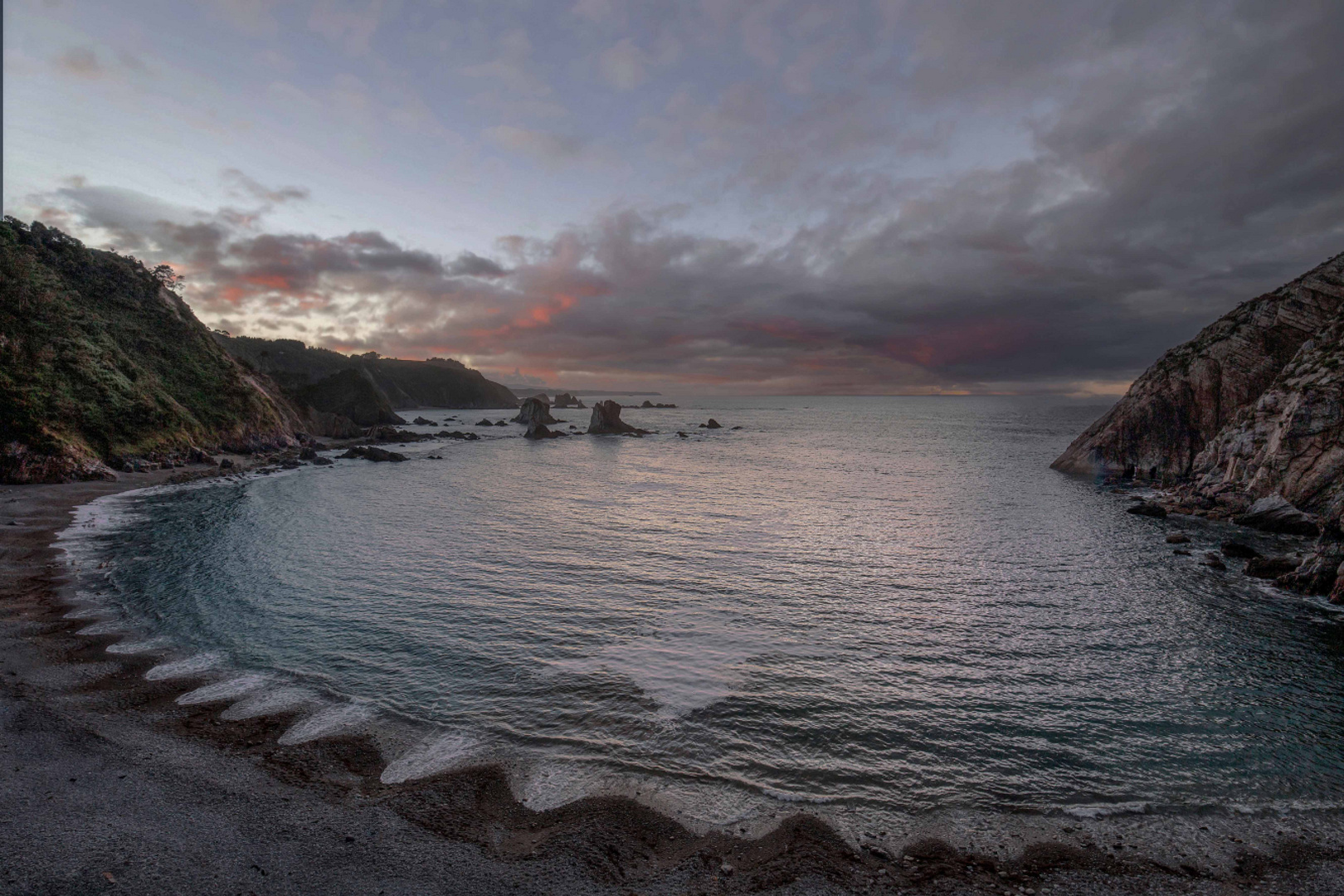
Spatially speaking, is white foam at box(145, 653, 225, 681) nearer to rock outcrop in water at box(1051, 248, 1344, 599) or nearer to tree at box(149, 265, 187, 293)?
rock outcrop in water at box(1051, 248, 1344, 599)

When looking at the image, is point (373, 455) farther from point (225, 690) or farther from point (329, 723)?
point (329, 723)

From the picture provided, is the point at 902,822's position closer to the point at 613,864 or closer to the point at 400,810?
the point at 613,864

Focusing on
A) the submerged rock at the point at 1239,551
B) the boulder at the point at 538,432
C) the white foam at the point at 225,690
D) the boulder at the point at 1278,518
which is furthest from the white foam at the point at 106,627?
the boulder at the point at 538,432

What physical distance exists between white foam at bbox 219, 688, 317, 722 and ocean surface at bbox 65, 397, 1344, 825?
0.08 metres

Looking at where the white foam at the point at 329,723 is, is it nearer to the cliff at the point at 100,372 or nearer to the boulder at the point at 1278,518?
the cliff at the point at 100,372

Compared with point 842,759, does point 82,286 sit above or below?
above

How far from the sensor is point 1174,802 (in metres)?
12.0

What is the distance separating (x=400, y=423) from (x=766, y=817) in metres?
156

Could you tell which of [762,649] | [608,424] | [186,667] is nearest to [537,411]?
[608,424]

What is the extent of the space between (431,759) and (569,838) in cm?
462

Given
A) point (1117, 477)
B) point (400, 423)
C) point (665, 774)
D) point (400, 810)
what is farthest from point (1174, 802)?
point (400, 423)

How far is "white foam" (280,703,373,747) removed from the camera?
1354 cm

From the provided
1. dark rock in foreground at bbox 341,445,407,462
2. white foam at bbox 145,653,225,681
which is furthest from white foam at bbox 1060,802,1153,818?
dark rock in foreground at bbox 341,445,407,462

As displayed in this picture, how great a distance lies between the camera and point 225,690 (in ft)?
51.7
